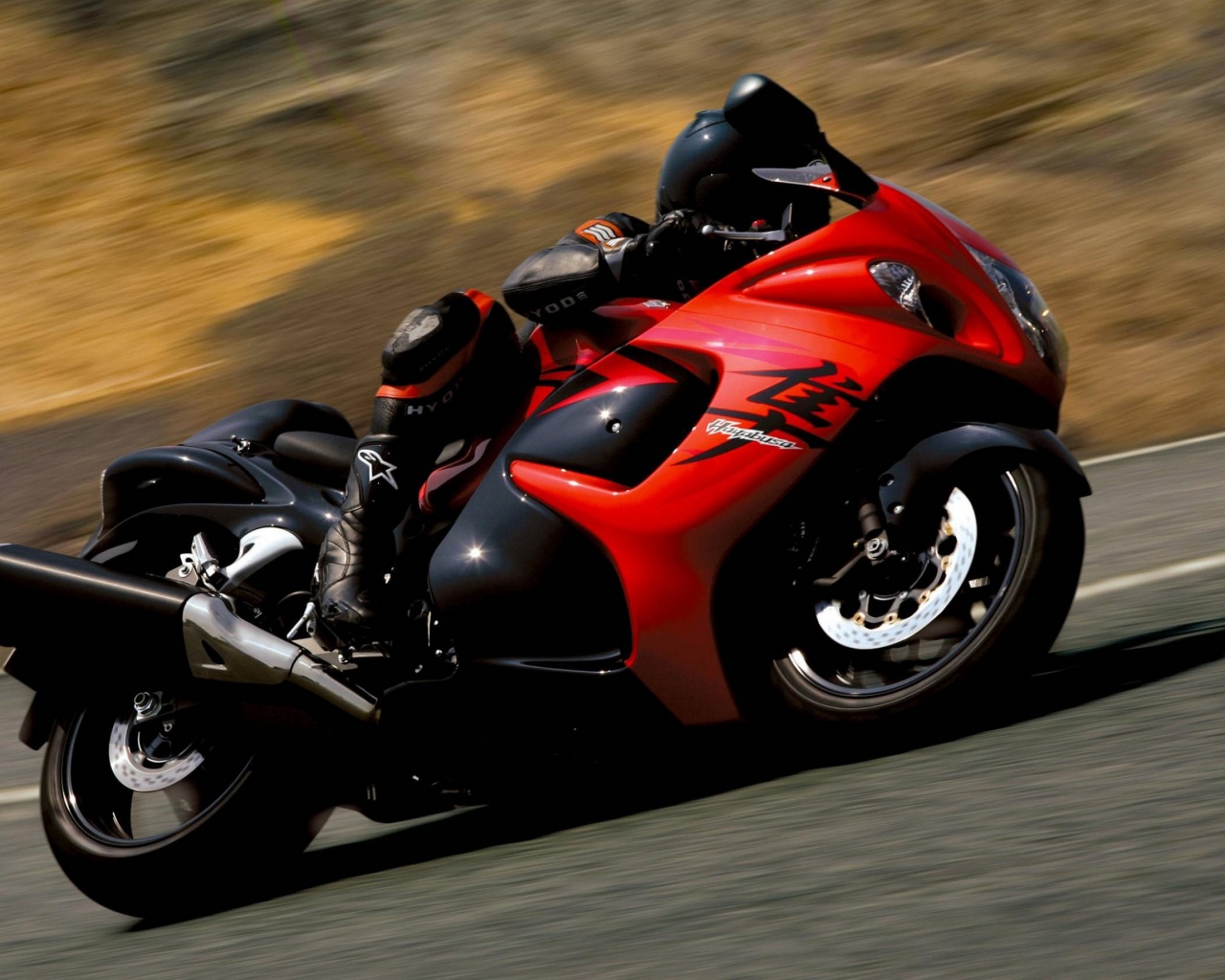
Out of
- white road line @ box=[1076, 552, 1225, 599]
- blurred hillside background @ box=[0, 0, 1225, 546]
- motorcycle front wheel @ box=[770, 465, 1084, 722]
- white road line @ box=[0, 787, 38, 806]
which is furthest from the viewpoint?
blurred hillside background @ box=[0, 0, 1225, 546]

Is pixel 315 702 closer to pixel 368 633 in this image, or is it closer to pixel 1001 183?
pixel 368 633

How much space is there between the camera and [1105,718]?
167 inches

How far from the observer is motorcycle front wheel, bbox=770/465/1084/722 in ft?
13.3

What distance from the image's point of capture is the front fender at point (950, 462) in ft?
13.4

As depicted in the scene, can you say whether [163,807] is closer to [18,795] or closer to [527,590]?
[527,590]

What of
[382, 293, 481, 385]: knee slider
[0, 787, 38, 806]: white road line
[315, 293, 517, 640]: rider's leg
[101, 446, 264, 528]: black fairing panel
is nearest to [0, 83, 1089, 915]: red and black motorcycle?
[315, 293, 517, 640]: rider's leg

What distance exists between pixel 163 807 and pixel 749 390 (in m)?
1.84

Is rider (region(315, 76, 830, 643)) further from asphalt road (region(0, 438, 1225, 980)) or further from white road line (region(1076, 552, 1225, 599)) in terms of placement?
white road line (region(1076, 552, 1225, 599))

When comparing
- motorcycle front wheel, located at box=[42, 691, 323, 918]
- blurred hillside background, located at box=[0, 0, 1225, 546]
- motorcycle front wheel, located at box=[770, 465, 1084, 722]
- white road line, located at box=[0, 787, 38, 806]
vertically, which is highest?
motorcycle front wheel, located at box=[770, 465, 1084, 722]

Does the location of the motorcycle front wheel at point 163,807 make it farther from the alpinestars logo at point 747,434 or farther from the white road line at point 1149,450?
the white road line at point 1149,450

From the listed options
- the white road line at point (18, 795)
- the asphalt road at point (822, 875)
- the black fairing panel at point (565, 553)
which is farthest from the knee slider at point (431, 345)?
the white road line at point (18, 795)

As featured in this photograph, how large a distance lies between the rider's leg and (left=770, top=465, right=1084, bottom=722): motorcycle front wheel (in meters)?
0.96

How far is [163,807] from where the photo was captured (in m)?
4.64

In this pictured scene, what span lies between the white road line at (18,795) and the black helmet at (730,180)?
295 cm
